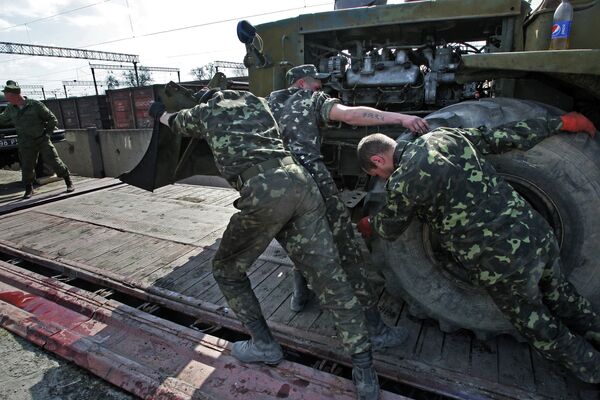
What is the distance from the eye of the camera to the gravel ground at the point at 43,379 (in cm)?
232

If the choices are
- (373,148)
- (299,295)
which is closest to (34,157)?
(299,295)

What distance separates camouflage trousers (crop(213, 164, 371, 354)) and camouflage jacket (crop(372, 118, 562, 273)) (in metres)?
0.45

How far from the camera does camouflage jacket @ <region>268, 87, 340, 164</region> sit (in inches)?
103

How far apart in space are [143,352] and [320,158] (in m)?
1.75

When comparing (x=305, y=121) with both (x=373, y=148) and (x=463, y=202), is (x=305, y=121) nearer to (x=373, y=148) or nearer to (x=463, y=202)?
(x=373, y=148)

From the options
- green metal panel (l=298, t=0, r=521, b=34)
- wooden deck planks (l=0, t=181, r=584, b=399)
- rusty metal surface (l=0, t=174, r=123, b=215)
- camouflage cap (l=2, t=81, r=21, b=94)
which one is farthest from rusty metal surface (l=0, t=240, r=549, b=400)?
camouflage cap (l=2, t=81, r=21, b=94)

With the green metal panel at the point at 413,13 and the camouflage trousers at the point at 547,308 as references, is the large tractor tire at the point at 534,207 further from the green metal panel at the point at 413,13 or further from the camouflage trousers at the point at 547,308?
the green metal panel at the point at 413,13

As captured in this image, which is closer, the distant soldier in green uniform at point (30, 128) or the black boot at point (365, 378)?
the black boot at point (365, 378)

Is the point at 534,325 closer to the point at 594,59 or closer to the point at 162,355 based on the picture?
the point at 594,59

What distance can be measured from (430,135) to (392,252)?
818mm

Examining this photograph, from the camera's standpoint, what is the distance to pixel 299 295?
2898mm

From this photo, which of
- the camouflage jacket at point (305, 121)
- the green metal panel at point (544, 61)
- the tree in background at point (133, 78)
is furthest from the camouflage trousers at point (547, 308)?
the tree in background at point (133, 78)

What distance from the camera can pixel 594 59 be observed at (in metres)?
1.94

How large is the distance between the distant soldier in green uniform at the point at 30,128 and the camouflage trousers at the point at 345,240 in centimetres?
570
